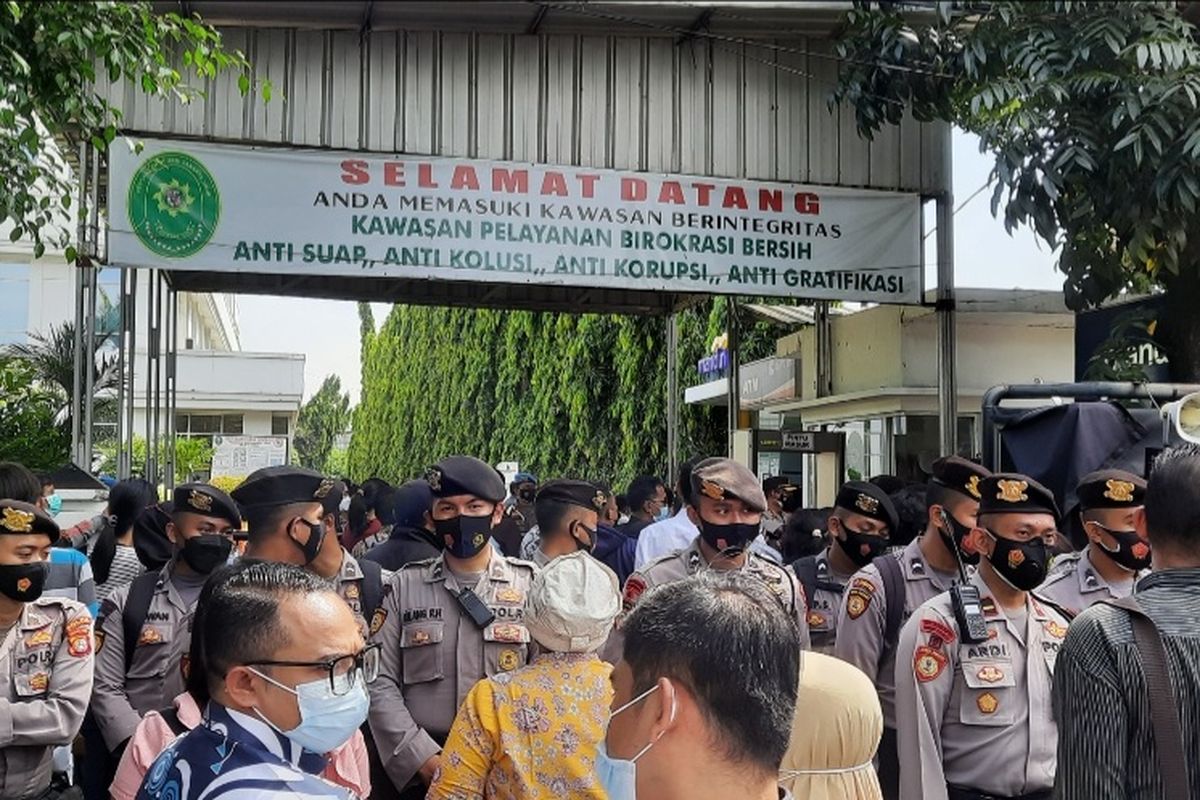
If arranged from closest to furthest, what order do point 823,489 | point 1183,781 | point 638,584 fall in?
1. point 1183,781
2. point 638,584
3. point 823,489

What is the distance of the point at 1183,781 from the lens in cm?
250

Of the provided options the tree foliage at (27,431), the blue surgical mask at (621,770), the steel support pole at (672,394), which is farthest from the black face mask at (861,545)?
the steel support pole at (672,394)

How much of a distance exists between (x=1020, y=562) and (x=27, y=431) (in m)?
11.7

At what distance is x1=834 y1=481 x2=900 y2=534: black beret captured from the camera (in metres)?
5.80

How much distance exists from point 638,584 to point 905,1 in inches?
247

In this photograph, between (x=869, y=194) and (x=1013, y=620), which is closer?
(x=1013, y=620)

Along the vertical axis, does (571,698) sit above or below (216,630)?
below

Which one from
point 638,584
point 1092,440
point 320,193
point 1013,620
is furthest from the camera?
point 320,193

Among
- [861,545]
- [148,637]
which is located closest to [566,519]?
[861,545]

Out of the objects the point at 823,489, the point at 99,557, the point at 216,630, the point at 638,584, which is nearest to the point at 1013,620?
the point at 638,584

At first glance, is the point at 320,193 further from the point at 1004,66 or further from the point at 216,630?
the point at 216,630

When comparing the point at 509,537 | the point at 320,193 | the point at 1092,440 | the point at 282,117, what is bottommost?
the point at 509,537

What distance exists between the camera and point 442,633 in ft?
15.1

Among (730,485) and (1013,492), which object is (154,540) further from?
(1013,492)
